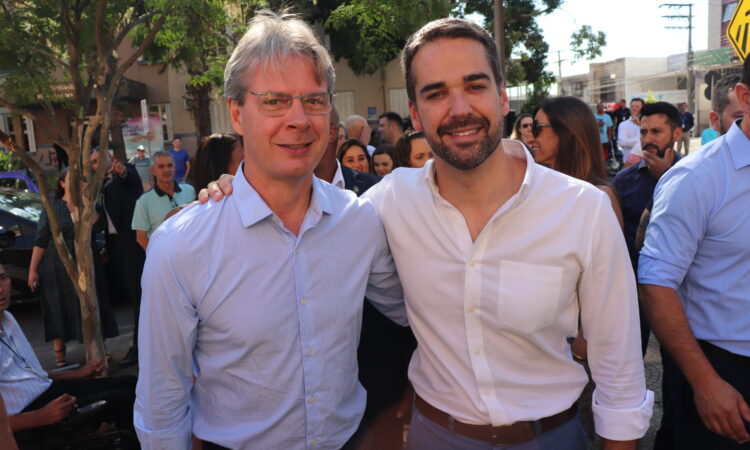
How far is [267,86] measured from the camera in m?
1.79

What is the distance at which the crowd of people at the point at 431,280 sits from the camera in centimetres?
178

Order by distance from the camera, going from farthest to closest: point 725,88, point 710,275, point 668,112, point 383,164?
point 383,164 → point 668,112 → point 725,88 → point 710,275

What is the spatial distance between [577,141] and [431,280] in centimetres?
221

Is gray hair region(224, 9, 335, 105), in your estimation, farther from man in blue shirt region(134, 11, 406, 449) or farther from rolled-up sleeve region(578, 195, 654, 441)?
rolled-up sleeve region(578, 195, 654, 441)

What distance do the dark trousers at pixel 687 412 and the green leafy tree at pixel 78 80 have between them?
371cm

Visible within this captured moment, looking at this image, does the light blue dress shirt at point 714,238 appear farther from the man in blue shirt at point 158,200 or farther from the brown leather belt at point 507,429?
the man in blue shirt at point 158,200

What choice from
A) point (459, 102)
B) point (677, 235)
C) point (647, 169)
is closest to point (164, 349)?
point (459, 102)

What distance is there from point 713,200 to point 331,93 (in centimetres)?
141

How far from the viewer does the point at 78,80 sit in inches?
167

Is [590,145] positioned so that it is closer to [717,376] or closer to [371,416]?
[717,376]

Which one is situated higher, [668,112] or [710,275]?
[668,112]

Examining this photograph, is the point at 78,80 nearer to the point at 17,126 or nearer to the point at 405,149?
the point at 405,149

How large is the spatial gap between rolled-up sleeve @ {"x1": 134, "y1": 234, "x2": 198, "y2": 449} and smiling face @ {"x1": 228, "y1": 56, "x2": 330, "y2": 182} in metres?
0.39

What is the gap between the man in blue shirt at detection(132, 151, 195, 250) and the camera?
5.54 m
